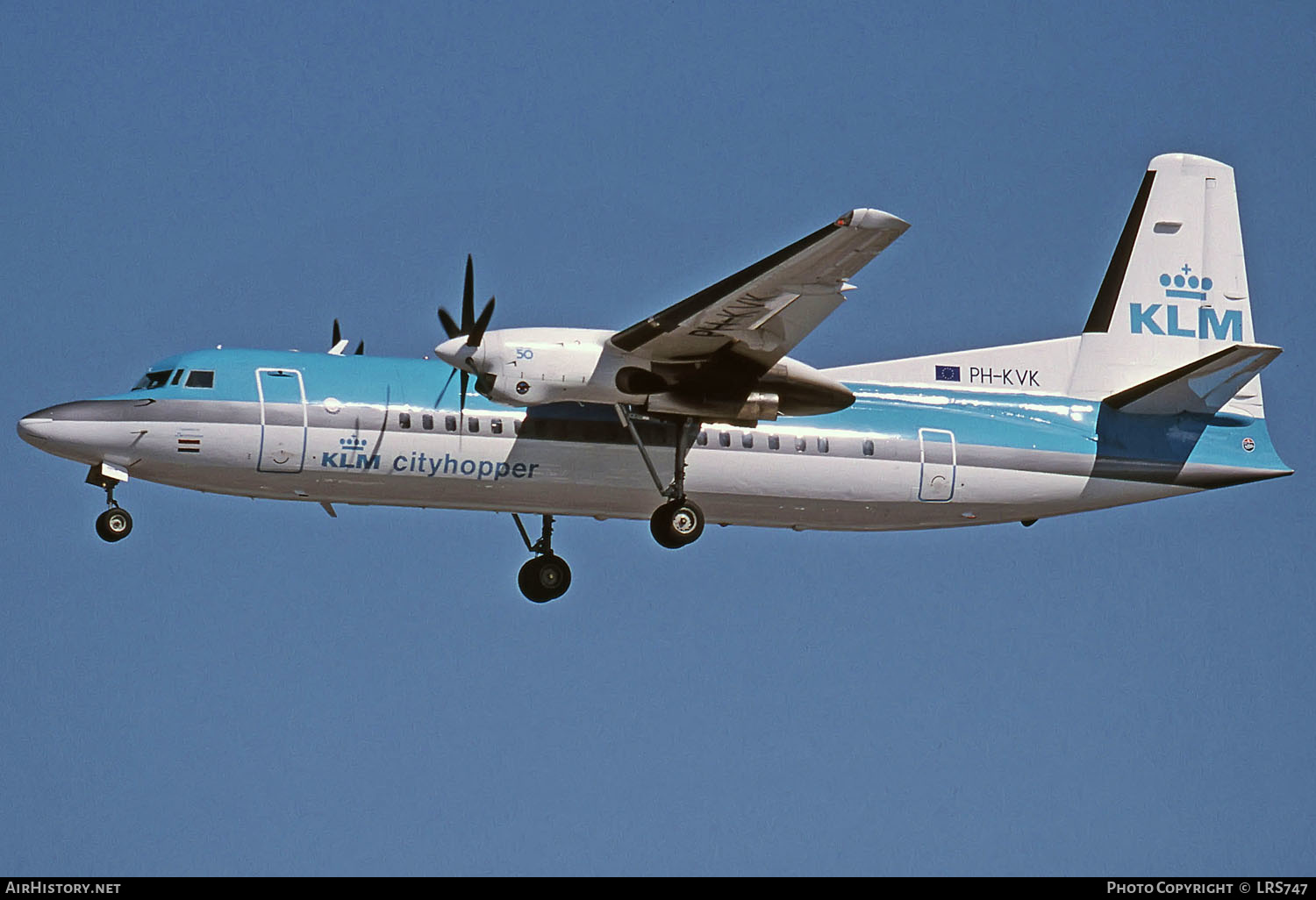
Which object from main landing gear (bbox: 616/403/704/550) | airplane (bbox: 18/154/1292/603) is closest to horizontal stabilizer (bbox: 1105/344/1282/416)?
airplane (bbox: 18/154/1292/603)

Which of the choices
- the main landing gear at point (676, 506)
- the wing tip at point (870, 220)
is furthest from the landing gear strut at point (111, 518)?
the wing tip at point (870, 220)

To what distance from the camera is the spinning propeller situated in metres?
20.5

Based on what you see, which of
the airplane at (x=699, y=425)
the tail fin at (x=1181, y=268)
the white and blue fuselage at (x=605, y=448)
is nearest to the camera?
the airplane at (x=699, y=425)

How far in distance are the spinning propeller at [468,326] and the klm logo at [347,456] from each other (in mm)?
1265

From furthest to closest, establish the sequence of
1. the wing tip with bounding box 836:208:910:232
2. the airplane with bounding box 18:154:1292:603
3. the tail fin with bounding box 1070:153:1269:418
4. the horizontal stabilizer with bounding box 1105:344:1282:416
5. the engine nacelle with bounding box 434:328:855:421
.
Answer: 1. the tail fin with bounding box 1070:153:1269:418
2. the horizontal stabilizer with bounding box 1105:344:1282:416
3. the airplane with bounding box 18:154:1292:603
4. the engine nacelle with bounding box 434:328:855:421
5. the wing tip with bounding box 836:208:910:232

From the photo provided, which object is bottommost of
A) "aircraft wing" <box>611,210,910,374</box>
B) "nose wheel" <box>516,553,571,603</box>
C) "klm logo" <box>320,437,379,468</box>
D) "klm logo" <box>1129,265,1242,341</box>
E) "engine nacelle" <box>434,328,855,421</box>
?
"nose wheel" <box>516,553,571,603</box>

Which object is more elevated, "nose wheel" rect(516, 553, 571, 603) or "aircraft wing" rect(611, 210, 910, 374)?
"aircraft wing" rect(611, 210, 910, 374)

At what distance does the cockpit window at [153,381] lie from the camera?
21391 millimetres

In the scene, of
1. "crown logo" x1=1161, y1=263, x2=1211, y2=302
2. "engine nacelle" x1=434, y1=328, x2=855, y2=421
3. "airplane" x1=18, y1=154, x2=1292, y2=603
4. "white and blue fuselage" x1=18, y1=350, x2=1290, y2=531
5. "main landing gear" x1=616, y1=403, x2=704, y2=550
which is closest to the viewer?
"engine nacelle" x1=434, y1=328, x2=855, y2=421

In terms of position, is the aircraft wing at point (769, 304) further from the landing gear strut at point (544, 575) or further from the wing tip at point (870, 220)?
the landing gear strut at point (544, 575)

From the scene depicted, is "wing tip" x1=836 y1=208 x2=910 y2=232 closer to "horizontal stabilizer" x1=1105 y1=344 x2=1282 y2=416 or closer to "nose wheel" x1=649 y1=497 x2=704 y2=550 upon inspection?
"nose wheel" x1=649 y1=497 x2=704 y2=550

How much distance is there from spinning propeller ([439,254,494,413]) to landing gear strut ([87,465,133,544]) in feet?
13.2
